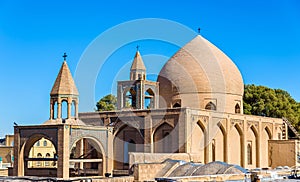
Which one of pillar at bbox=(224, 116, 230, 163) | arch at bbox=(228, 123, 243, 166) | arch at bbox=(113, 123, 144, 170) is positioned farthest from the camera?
arch at bbox=(228, 123, 243, 166)

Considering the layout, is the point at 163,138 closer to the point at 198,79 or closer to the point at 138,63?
the point at 198,79

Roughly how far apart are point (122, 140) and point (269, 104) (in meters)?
19.7

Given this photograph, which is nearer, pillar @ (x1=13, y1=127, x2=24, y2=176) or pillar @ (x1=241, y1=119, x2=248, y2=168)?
pillar @ (x1=13, y1=127, x2=24, y2=176)

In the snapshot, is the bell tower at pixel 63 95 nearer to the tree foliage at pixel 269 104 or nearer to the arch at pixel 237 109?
the arch at pixel 237 109

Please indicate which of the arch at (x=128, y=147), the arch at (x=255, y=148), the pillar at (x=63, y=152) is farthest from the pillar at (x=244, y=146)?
the pillar at (x=63, y=152)

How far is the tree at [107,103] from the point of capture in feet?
160

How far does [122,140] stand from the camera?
3122 cm

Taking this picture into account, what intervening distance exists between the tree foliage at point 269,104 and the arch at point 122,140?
1776 cm

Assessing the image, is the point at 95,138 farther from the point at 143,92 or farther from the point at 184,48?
the point at 184,48

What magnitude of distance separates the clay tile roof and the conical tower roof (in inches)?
240

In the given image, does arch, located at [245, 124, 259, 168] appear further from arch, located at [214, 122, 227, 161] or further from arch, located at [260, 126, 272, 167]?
arch, located at [214, 122, 227, 161]

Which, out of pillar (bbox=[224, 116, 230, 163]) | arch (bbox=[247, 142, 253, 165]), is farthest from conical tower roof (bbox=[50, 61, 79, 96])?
arch (bbox=[247, 142, 253, 165])

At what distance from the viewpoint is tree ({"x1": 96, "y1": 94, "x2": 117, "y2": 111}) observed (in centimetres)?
4884

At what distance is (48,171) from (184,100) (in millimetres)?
9756
